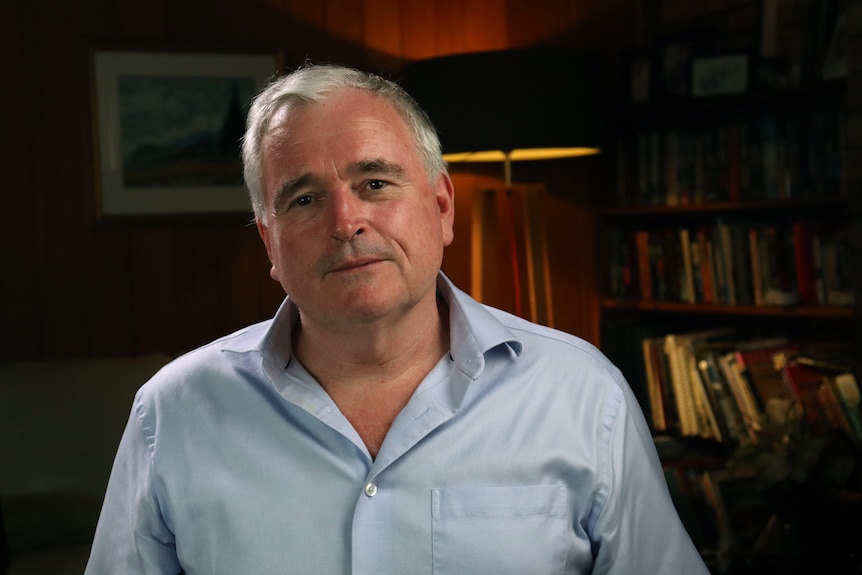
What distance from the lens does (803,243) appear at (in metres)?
3.10

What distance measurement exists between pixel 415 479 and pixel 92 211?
2.48 m

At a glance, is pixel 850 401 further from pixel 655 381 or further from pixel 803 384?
pixel 655 381

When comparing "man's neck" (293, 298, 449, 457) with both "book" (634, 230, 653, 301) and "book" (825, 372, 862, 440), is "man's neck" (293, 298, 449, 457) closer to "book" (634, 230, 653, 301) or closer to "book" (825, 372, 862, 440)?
"book" (825, 372, 862, 440)

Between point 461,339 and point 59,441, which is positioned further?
point 59,441

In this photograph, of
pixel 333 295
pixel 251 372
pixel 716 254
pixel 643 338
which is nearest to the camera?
pixel 333 295

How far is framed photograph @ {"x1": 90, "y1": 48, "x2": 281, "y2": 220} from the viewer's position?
342cm

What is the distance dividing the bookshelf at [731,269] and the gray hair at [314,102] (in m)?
1.33

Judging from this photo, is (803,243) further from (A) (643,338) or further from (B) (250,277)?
(B) (250,277)

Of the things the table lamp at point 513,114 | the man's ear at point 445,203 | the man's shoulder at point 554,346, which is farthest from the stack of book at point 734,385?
the man's ear at point 445,203

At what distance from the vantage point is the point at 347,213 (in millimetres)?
1332

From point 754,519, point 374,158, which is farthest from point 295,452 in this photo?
point 754,519

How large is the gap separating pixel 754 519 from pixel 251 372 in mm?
2052

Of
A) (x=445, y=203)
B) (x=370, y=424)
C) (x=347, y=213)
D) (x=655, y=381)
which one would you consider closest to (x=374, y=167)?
(x=347, y=213)

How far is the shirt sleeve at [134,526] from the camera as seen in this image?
4.44 ft
